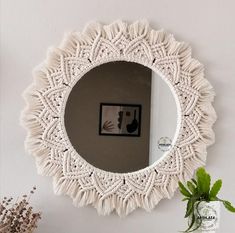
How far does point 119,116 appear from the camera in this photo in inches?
63.7

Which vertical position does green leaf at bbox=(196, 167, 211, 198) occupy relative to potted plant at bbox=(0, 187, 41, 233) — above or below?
above

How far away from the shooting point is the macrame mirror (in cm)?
156

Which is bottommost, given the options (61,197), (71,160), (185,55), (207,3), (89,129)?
(61,197)

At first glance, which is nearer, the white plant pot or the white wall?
the white plant pot

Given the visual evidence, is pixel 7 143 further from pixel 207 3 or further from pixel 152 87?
pixel 207 3

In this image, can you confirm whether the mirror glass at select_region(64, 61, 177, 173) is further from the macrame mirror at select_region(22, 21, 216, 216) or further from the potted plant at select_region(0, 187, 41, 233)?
the potted plant at select_region(0, 187, 41, 233)

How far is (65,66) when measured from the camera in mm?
1583

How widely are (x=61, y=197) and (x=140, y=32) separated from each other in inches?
25.1

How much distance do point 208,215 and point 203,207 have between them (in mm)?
26

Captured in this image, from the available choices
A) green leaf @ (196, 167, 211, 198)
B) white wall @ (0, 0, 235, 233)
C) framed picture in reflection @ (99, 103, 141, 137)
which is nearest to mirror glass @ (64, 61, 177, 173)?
framed picture in reflection @ (99, 103, 141, 137)

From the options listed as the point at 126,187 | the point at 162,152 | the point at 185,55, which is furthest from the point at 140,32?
the point at 126,187

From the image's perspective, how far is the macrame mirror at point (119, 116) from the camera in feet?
5.12

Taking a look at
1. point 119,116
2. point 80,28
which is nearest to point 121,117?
point 119,116

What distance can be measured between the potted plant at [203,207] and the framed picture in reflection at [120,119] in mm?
342
